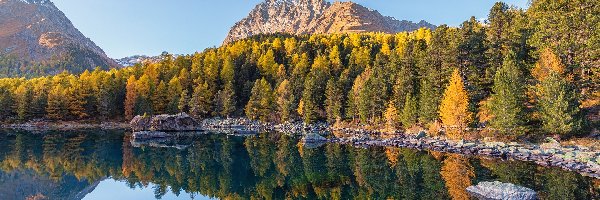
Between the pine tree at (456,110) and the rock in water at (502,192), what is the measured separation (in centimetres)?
3228

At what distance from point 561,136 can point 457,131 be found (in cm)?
1307

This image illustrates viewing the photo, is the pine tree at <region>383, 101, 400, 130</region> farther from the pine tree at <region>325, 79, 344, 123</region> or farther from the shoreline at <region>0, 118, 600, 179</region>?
the pine tree at <region>325, 79, 344, 123</region>

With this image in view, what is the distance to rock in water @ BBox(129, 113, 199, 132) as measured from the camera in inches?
3300

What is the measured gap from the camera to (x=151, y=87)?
122 meters

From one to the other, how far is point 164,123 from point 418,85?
173 ft

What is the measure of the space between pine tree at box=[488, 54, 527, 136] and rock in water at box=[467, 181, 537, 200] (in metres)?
28.7

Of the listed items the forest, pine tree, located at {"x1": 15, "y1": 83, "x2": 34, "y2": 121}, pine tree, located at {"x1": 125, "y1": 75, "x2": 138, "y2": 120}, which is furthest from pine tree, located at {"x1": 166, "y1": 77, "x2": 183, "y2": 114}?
pine tree, located at {"x1": 15, "y1": 83, "x2": 34, "y2": 121}

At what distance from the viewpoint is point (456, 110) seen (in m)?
58.5

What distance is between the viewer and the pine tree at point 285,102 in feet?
331

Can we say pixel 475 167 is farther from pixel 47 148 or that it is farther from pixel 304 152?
pixel 47 148

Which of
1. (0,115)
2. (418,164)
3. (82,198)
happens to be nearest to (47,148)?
(82,198)

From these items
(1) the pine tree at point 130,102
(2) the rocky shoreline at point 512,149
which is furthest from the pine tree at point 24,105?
(2) the rocky shoreline at point 512,149

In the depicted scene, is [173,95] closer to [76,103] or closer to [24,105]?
[76,103]

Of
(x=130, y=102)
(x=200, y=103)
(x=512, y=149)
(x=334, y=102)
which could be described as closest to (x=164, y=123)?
(x=200, y=103)
